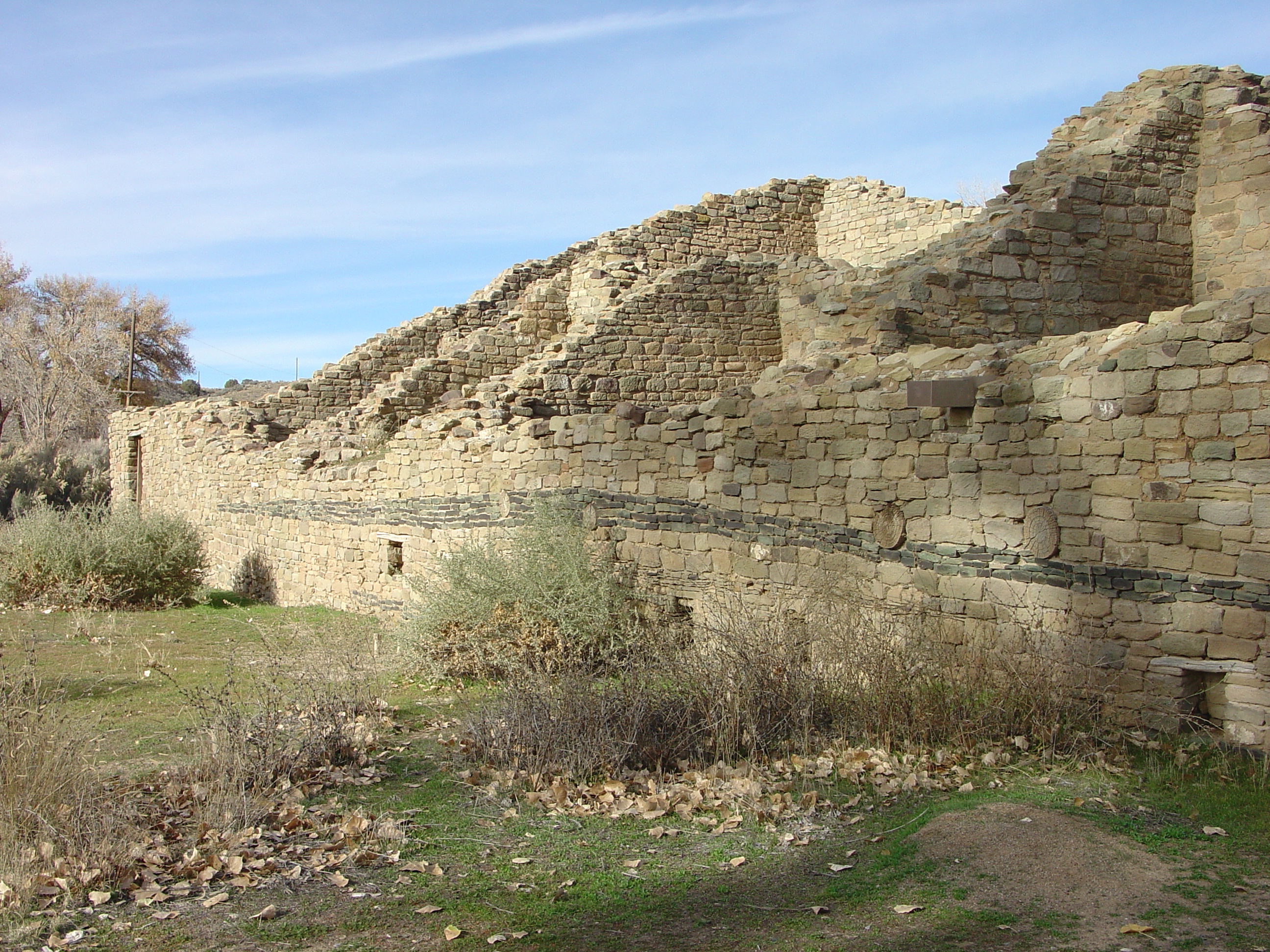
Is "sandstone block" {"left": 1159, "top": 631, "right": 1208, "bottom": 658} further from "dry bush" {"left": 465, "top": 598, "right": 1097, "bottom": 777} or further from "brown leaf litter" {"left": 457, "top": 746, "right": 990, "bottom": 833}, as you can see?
"brown leaf litter" {"left": 457, "top": 746, "right": 990, "bottom": 833}

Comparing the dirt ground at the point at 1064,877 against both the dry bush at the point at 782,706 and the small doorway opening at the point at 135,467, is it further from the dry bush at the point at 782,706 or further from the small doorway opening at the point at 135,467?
the small doorway opening at the point at 135,467

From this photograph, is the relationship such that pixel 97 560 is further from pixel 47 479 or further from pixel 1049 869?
pixel 1049 869

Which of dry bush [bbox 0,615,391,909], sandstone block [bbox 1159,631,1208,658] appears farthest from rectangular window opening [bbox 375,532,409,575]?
sandstone block [bbox 1159,631,1208,658]

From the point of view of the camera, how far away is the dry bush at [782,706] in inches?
236

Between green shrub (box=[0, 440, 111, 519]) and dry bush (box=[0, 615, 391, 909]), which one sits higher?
green shrub (box=[0, 440, 111, 519])

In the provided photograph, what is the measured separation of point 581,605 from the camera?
890 cm

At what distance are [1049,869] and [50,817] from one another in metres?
4.40

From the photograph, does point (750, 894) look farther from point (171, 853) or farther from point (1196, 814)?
point (171, 853)

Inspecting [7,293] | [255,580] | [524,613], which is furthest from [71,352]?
[524,613]

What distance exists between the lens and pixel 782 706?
6.32m

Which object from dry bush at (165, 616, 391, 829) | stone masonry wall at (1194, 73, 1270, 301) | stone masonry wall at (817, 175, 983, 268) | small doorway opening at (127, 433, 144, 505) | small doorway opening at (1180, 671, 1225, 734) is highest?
stone masonry wall at (817, 175, 983, 268)

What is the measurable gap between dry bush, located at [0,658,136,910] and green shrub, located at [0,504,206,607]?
9.41 m

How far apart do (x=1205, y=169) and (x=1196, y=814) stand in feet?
26.5

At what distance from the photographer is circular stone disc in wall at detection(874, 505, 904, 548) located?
775cm
